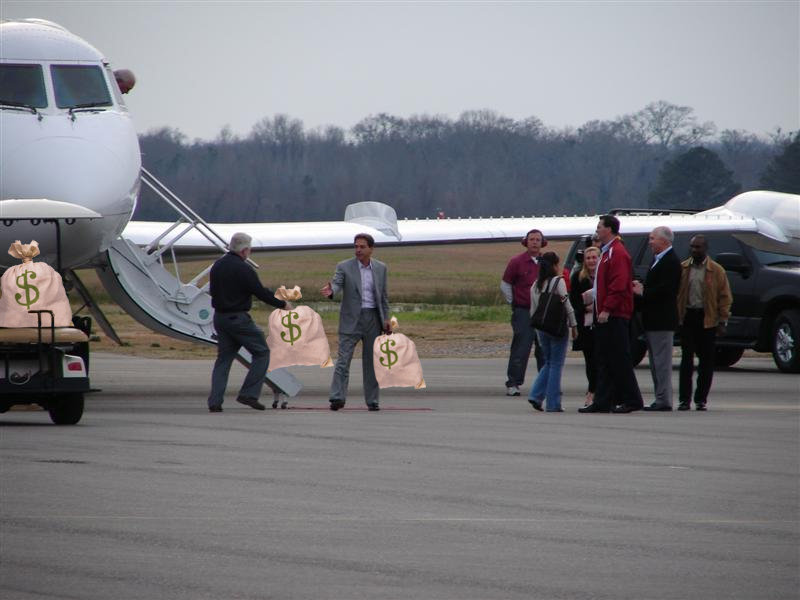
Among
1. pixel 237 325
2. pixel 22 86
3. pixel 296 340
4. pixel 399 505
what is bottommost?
pixel 399 505

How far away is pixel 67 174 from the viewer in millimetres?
15820

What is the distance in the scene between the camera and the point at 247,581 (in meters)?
6.77

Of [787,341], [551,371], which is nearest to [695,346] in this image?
[551,371]

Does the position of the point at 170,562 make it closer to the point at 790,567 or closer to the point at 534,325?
the point at 790,567

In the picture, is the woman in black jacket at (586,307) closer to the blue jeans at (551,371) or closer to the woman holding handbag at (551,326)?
the woman holding handbag at (551,326)

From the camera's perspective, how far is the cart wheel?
1369 cm

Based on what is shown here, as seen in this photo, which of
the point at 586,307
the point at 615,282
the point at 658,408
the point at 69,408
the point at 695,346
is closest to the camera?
the point at 69,408

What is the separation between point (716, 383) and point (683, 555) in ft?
45.4

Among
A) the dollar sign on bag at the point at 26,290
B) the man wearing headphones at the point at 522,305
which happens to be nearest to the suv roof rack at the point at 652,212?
the man wearing headphones at the point at 522,305

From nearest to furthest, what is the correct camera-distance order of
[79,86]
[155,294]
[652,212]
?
[79,86]
[155,294]
[652,212]

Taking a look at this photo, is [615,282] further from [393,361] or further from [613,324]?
[393,361]

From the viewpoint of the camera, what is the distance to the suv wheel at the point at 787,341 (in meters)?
22.4

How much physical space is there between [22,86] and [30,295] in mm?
3953

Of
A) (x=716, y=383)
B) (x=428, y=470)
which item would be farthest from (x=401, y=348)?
(x=716, y=383)
